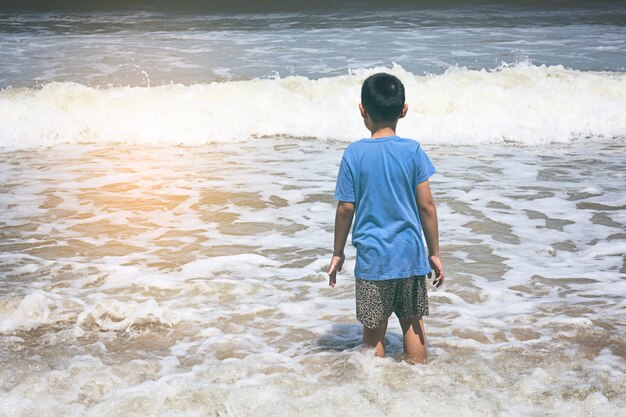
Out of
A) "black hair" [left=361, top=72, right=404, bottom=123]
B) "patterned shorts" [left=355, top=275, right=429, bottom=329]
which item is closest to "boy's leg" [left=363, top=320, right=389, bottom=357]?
"patterned shorts" [left=355, top=275, right=429, bottom=329]

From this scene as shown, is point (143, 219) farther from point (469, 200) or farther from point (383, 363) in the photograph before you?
point (383, 363)

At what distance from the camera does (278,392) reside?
3566 mm

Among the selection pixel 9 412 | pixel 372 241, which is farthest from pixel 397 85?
pixel 9 412

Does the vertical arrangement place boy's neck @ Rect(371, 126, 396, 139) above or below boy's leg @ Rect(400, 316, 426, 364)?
above

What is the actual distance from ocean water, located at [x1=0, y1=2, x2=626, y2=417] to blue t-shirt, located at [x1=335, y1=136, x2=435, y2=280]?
0.60 meters

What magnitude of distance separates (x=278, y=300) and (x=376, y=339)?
1.24 m

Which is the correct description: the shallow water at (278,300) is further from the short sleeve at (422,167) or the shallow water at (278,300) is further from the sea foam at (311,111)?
the sea foam at (311,111)

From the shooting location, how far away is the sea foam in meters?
11.8

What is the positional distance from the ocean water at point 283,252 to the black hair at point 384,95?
1290 mm

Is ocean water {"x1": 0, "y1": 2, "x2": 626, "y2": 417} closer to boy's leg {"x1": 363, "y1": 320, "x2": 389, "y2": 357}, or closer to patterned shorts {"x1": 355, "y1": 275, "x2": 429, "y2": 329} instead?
boy's leg {"x1": 363, "y1": 320, "x2": 389, "y2": 357}

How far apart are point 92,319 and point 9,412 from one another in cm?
118

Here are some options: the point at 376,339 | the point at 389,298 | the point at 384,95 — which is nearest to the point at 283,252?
the point at 376,339

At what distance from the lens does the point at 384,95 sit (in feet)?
11.2

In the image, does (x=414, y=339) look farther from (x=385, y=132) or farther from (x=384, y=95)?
(x=384, y=95)
